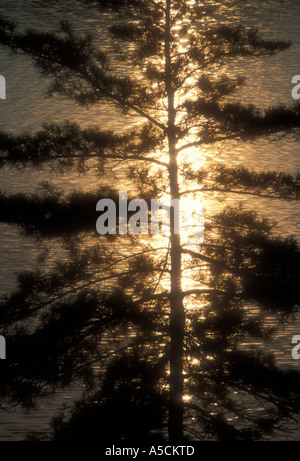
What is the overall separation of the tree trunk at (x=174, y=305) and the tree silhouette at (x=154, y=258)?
0.01 meters

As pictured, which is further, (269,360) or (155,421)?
(269,360)

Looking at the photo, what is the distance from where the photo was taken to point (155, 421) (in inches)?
270

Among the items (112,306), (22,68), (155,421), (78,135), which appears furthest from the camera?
(22,68)

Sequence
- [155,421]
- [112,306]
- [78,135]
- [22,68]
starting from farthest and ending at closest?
[22,68], [78,135], [112,306], [155,421]

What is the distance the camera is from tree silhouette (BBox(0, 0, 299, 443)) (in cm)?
718

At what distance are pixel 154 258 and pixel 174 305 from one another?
0.54 m

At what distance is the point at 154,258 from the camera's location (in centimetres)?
801

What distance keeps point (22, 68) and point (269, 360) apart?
56.5ft

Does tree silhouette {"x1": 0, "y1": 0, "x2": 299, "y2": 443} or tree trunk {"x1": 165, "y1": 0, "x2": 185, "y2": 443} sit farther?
tree trunk {"x1": 165, "y1": 0, "x2": 185, "y2": 443}

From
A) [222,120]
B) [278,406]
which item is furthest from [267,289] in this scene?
[222,120]

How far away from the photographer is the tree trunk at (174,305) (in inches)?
289

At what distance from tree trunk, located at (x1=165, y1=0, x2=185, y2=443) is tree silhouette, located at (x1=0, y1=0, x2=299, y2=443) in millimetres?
15

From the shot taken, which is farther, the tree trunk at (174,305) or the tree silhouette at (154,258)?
the tree trunk at (174,305)
